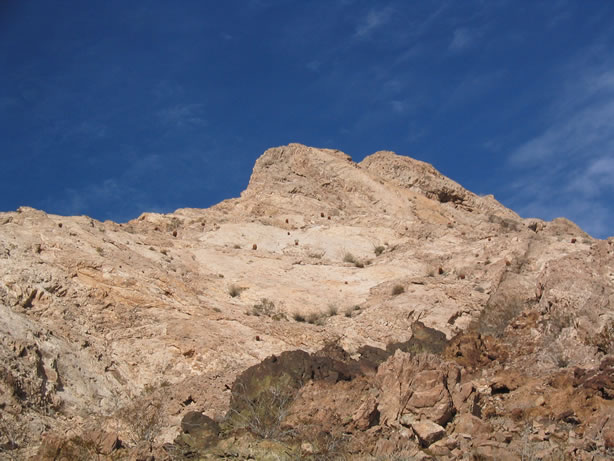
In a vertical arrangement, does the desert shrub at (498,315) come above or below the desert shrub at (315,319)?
above

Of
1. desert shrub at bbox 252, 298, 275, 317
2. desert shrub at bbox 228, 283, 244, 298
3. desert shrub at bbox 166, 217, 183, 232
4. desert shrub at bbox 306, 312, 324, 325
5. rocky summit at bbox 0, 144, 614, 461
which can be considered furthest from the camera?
desert shrub at bbox 166, 217, 183, 232

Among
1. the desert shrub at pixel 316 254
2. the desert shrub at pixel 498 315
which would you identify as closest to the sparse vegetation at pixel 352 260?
the desert shrub at pixel 316 254

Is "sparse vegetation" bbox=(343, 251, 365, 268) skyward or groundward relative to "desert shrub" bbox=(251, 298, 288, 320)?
skyward

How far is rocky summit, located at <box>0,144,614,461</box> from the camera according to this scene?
46.3ft

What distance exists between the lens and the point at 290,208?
32.5 m

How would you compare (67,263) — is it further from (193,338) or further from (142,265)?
(193,338)

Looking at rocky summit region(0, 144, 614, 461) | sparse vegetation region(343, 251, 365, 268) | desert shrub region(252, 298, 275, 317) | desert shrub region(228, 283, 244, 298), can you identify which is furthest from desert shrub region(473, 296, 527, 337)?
desert shrub region(228, 283, 244, 298)

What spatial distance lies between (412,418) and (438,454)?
1.24 metres

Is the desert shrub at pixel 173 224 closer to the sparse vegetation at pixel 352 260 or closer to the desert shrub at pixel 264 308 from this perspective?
the sparse vegetation at pixel 352 260

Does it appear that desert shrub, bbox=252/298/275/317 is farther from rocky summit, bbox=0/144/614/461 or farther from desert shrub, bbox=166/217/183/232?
desert shrub, bbox=166/217/183/232

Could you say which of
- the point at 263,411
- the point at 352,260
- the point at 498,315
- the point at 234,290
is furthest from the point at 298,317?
the point at 263,411

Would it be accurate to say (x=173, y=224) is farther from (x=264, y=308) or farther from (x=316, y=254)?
(x=264, y=308)

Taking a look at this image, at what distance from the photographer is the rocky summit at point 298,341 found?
14125 millimetres

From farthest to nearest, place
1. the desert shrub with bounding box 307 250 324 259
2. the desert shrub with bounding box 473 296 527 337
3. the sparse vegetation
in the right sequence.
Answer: the desert shrub with bounding box 307 250 324 259
the sparse vegetation
the desert shrub with bounding box 473 296 527 337
